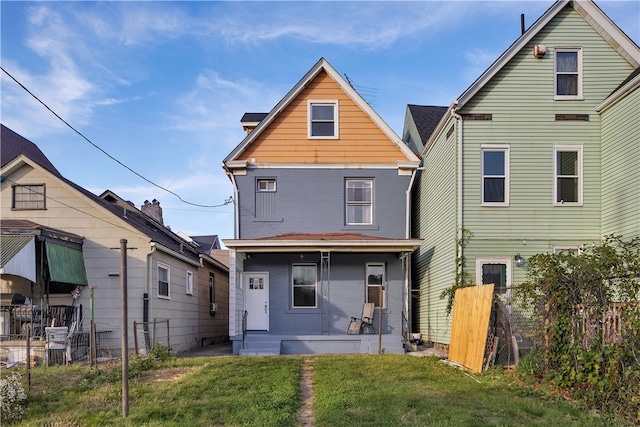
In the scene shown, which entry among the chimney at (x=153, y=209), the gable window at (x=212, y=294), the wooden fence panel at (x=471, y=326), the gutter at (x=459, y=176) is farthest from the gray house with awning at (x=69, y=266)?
the chimney at (x=153, y=209)

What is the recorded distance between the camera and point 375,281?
679 inches

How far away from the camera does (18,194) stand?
14.7 m

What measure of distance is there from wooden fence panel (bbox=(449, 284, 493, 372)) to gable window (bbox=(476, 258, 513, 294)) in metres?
1.83

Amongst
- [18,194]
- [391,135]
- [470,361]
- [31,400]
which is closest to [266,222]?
[391,135]

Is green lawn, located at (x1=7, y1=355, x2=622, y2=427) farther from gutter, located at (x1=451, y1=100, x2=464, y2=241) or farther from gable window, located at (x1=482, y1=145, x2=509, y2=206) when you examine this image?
gable window, located at (x1=482, y1=145, x2=509, y2=206)

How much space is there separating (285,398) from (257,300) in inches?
353

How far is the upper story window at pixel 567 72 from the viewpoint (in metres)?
14.9

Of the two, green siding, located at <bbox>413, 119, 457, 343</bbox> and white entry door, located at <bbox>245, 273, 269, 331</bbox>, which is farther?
white entry door, located at <bbox>245, 273, 269, 331</bbox>

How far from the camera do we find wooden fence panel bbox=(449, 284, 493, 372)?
418 inches

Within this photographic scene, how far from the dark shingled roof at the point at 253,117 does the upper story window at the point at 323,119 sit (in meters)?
2.96

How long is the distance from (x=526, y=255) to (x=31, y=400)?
1169 centimetres

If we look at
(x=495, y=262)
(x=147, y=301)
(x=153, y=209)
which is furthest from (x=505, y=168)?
(x=153, y=209)

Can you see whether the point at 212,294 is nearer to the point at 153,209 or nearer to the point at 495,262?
the point at 153,209

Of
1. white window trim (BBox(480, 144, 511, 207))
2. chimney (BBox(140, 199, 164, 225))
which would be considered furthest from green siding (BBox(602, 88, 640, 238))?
chimney (BBox(140, 199, 164, 225))
